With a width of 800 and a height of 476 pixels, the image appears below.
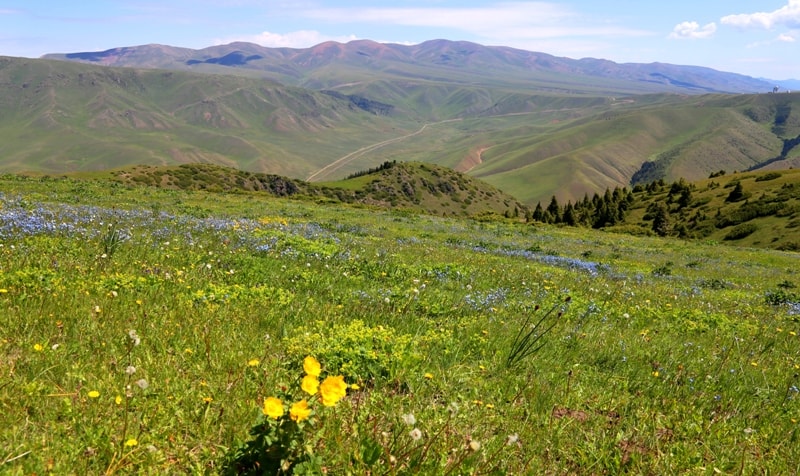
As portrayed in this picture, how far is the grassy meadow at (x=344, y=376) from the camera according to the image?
11.1 ft

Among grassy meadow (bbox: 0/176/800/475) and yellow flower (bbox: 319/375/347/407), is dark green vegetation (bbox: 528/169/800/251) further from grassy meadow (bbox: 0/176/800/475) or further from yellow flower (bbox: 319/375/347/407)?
yellow flower (bbox: 319/375/347/407)

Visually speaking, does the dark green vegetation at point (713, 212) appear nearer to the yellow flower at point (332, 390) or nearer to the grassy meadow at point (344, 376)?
the grassy meadow at point (344, 376)

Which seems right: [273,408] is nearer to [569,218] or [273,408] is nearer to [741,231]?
[741,231]

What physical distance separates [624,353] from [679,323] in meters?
3.93

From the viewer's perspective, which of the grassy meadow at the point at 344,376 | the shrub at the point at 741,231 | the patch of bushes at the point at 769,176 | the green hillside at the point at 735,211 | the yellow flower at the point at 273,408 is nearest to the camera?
the yellow flower at the point at 273,408

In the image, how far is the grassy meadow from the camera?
3383 mm

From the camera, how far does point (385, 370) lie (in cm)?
512

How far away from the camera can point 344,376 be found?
4.91 meters

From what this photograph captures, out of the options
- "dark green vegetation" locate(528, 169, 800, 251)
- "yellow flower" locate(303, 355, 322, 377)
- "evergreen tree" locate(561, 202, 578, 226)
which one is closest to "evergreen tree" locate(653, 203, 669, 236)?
"dark green vegetation" locate(528, 169, 800, 251)

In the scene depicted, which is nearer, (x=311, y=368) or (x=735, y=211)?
(x=311, y=368)

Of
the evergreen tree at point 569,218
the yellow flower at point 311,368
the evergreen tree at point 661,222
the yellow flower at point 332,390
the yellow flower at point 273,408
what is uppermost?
the yellow flower at point 311,368

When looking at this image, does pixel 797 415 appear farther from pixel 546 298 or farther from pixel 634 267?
pixel 634 267

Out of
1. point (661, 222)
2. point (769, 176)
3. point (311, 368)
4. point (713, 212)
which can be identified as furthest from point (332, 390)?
point (769, 176)

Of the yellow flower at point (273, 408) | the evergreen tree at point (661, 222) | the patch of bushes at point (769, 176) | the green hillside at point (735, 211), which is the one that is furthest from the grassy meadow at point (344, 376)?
the patch of bushes at point (769, 176)
